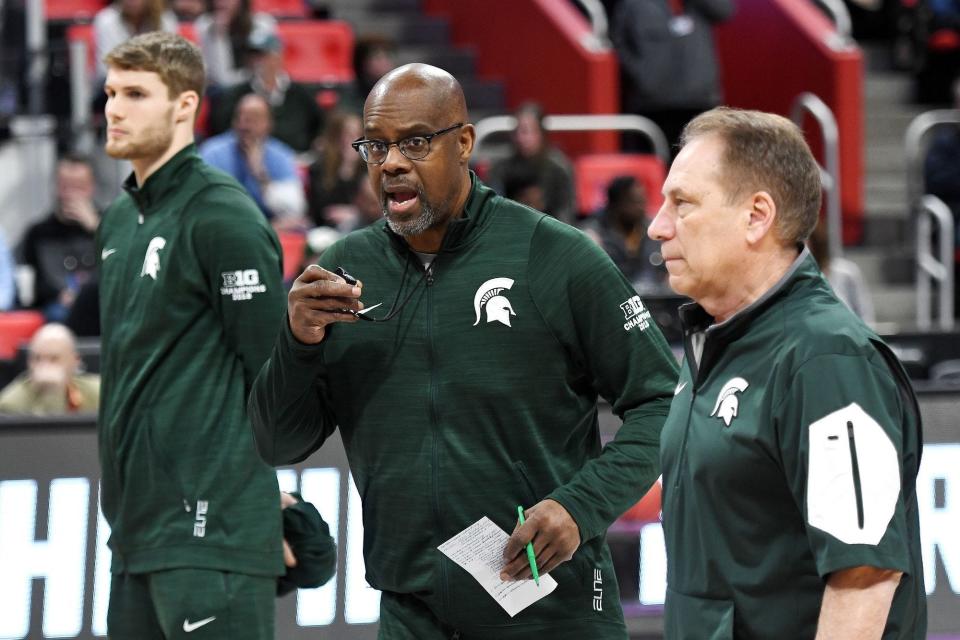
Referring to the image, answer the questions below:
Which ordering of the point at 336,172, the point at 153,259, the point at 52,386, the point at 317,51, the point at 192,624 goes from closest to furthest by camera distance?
1. the point at 192,624
2. the point at 153,259
3. the point at 52,386
4. the point at 336,172
5. the point at 317,51

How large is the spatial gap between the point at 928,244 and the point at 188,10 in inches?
235

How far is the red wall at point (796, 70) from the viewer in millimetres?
13789

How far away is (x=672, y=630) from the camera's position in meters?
3.04

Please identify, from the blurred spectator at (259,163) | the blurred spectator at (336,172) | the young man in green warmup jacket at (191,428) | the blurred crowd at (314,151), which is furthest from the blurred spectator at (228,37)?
the young man in green warmup jacket at (191,428)

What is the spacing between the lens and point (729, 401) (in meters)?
2.90

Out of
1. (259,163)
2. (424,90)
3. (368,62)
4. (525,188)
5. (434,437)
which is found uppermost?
(424,90)

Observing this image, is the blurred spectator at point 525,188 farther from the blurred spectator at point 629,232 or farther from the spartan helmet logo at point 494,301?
the spartan helmet logo at point 494,301

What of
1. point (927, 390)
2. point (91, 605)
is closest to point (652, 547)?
point (927, 390)

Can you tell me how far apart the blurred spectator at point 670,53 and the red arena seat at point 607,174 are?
60cm

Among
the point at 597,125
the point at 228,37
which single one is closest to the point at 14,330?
the point at 228,37

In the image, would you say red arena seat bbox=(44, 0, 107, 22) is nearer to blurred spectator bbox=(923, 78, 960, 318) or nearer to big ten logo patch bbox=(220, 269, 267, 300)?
blurred spectator bbox=(923, 78, 960, 318)

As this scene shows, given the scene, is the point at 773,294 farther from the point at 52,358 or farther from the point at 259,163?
the point at 259,163

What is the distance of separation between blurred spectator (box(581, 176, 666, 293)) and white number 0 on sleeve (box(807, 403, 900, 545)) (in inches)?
304

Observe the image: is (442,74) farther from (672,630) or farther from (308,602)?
(308,602)
